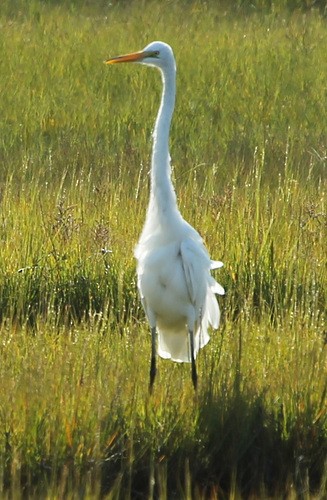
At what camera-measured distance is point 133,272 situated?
5605mm

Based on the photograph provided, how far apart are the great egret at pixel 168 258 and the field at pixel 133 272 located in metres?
0.15

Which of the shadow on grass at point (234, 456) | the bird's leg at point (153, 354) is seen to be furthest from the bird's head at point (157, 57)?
the shadow on grass at point (234, 456)

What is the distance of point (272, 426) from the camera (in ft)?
13.2

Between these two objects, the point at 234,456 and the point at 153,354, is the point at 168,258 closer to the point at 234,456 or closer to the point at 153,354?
the point at 153,354

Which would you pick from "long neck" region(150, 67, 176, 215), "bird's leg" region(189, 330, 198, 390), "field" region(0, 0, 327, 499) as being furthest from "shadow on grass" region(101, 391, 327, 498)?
"long neck" region(150, 67, 176, 215)

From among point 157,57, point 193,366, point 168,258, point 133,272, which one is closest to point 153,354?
point 193,366

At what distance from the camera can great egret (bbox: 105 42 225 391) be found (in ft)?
14.7

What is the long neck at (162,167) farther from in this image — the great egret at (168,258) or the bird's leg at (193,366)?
the bird's leg at (193,366)

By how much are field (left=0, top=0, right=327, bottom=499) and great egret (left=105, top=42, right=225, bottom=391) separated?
145mm

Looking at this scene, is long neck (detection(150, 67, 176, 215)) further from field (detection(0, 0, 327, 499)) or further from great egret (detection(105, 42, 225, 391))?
field (detection(0, 0, 327, 499))

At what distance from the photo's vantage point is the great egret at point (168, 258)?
4.48 meters

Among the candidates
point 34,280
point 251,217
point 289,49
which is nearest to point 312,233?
point 251,217

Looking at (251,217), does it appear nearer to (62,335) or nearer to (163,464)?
(62,335)

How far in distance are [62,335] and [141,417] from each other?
0.93 meters
